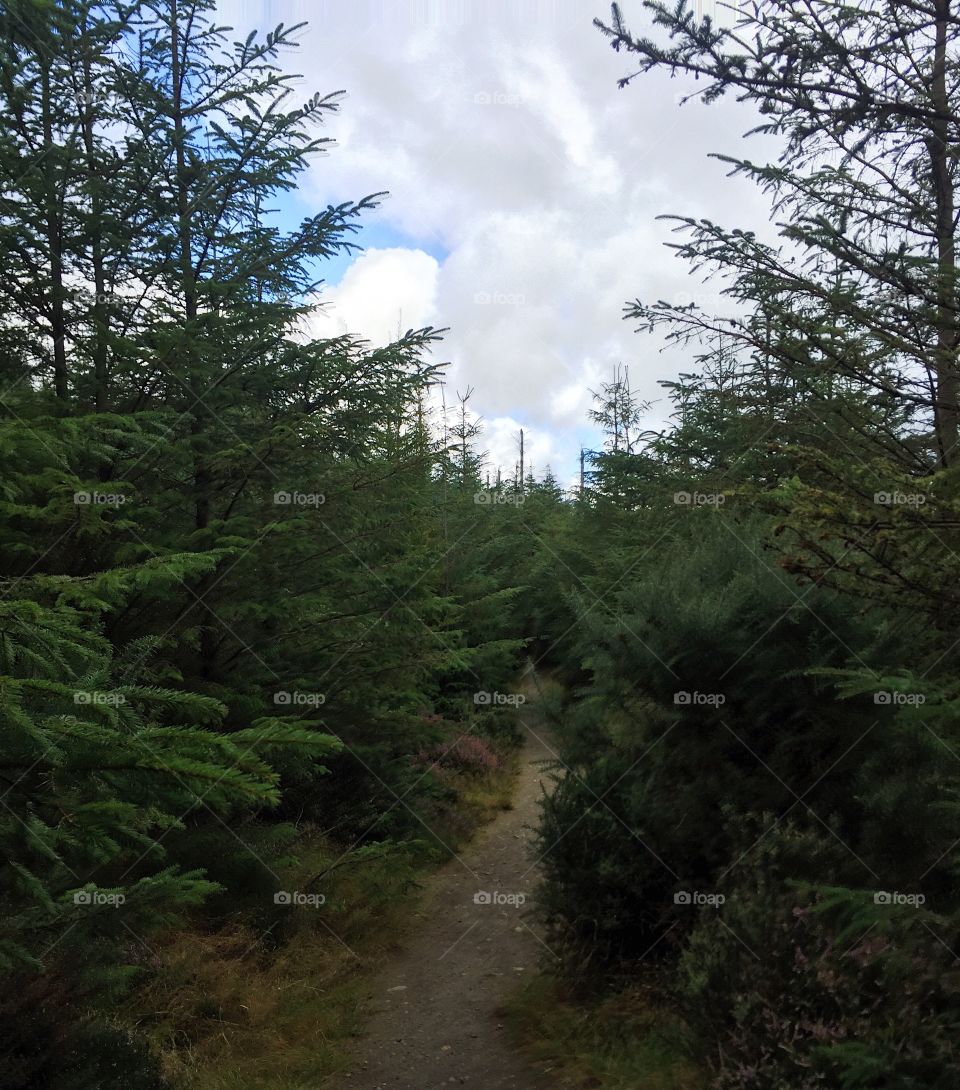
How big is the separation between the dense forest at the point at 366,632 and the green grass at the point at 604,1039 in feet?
0.37

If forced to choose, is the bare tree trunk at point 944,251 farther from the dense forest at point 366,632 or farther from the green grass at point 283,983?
the green grass at point 283,983

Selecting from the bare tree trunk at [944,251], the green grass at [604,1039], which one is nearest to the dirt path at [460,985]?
the green grass at [604,1039]

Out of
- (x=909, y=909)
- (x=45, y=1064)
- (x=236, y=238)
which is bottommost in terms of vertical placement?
(x=45, y=1064)

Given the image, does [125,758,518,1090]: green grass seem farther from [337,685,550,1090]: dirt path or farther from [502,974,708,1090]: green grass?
[502,974,708,1090]: green grass

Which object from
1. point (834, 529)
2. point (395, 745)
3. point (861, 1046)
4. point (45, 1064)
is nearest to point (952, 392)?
point (834, 529)

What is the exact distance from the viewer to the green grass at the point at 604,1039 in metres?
4.86

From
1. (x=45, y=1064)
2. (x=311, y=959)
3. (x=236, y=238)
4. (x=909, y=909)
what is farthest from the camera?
(x=236, y=238)

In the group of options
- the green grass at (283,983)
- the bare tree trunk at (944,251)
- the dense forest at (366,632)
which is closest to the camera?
the dense forest at (366,632)

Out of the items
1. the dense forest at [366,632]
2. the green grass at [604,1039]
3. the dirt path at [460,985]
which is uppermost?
the dense forest at [366,632]

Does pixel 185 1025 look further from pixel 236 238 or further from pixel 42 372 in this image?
pixel 236 238

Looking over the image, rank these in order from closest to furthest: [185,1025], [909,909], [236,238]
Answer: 1. [909,909]
2. [185,1025]
3. [236,238]

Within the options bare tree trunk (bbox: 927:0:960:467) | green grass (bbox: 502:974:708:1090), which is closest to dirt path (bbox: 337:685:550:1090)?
green grass (bbox: 502:974:708:1090)

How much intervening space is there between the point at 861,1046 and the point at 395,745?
19.9ft

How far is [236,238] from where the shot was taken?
8258 mm
